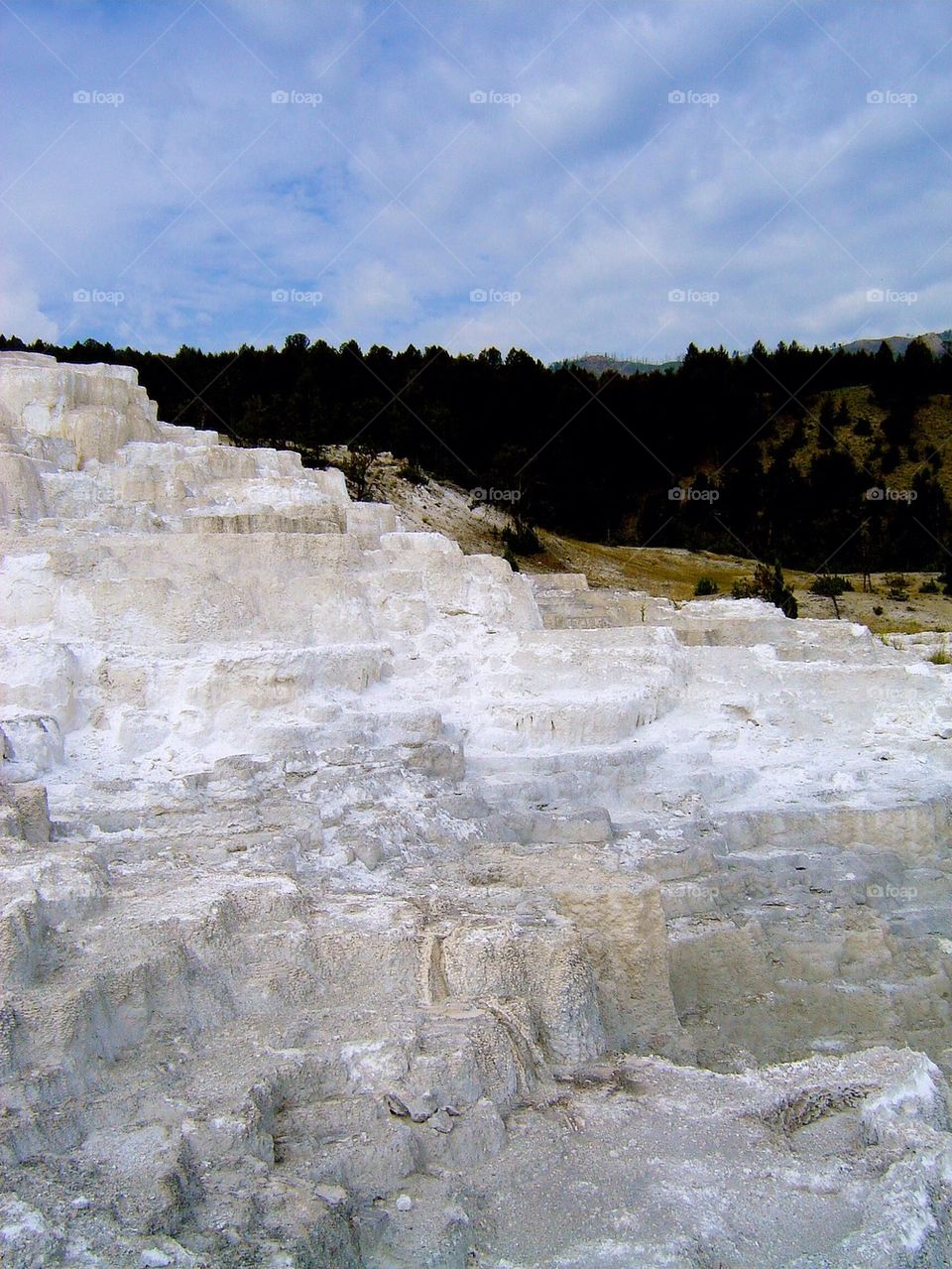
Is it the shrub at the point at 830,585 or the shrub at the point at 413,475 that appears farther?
the shrub at the point at 413,475

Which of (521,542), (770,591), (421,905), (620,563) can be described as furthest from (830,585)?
(421,905)

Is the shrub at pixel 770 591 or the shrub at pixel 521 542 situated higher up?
the shrub at pixel 521 542

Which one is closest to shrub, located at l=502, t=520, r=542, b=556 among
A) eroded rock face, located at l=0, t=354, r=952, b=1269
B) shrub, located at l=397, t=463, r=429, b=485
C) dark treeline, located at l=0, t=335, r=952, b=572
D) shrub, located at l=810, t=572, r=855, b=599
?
dark treeline, located at l=0, t=335, r=952, b=572

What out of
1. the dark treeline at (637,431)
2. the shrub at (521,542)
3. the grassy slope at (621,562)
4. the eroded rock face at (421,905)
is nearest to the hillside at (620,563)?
the grassy slope at (621,562)

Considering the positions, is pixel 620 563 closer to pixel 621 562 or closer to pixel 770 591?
pixel 621 562

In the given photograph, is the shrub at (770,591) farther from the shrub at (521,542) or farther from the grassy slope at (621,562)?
the shrub at (521,542)

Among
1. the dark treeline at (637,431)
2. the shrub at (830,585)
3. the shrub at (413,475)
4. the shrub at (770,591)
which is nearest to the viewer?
the shrub at (770,591)

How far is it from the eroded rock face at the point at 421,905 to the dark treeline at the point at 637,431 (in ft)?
57.8

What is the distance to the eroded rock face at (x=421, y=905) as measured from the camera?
12.9 feet

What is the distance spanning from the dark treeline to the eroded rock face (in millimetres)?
17627

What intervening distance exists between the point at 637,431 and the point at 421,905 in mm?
31993

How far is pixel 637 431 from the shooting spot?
118 feet

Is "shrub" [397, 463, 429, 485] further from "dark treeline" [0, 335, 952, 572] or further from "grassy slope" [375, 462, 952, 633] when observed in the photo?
"dark treeline" [0, 335, 952, 572]

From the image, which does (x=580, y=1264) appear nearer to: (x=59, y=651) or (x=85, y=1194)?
(x=85, y=1194)
